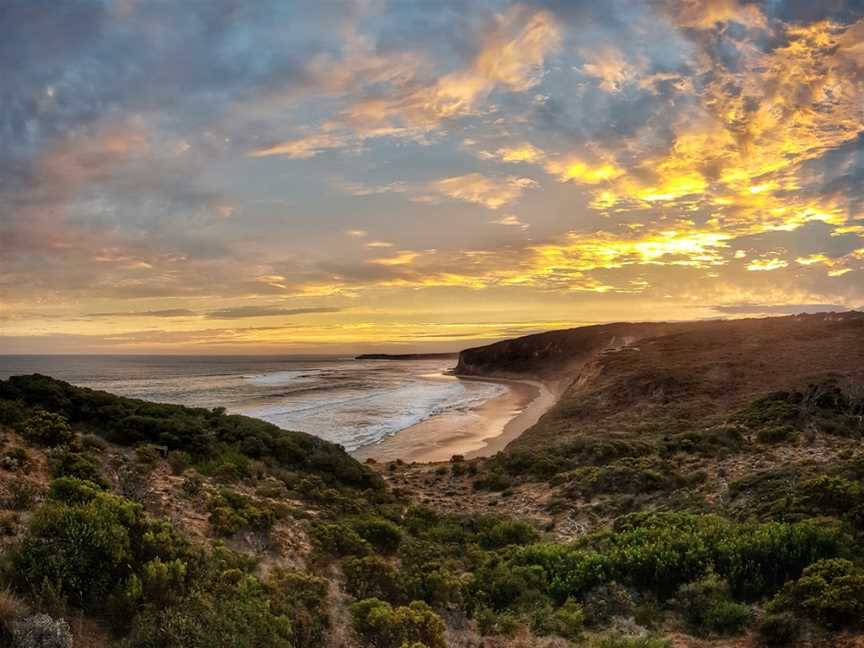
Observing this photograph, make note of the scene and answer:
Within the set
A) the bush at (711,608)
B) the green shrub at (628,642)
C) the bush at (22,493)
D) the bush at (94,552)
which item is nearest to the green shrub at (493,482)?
the bush at (711,608)

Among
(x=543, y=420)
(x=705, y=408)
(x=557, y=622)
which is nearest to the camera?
(x=557, y=622)

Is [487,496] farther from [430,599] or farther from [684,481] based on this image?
[430,599]

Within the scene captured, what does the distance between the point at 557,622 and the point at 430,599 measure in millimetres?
1850

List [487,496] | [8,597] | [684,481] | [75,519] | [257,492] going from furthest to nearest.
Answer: [487,496] < [684,481] < [257,492] < [75,519] < [8,597]

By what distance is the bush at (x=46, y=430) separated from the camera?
10.9m

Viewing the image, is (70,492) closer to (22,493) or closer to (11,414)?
(22,493)

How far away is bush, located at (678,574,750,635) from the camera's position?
23.7ft

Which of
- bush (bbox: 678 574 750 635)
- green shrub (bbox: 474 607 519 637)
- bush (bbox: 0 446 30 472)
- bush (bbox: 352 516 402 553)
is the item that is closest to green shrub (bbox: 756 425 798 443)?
bush (bbox: 678 574 750 635)

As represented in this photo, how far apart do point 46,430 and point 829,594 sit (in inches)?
536

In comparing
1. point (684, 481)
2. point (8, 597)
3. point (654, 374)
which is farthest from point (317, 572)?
point (654, 374)

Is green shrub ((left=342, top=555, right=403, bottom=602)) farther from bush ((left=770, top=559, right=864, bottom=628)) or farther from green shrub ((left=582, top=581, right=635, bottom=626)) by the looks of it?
bush ((left=770, top=559, right=864, bottom=628))

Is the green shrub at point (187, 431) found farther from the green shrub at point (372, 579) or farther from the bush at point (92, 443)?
the green shrub at point (372, 579)

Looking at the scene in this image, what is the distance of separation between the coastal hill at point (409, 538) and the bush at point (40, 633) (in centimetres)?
2

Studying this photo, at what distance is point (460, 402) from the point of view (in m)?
55.2
